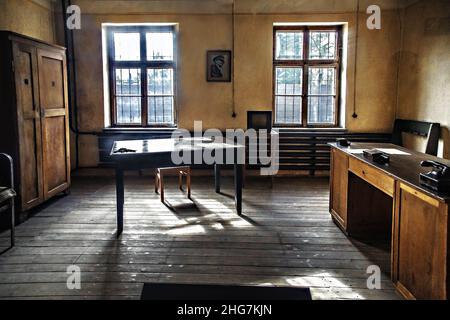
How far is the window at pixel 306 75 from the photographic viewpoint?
21.9ft

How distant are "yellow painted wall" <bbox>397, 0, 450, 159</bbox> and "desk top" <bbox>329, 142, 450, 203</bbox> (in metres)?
1.64

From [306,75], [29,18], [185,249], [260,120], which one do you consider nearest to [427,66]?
[306,75]

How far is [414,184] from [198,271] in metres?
1.67

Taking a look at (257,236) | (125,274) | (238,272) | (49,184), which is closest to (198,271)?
(238,272)

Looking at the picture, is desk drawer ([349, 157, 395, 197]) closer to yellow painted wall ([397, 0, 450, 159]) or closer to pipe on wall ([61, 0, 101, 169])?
yellow painted wall ([397, 0, 450, 159])

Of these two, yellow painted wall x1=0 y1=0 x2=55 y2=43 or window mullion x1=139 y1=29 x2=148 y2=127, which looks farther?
window mullion x1=139 y1=29 x2=148 y2=127

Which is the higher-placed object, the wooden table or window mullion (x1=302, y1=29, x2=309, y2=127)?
window mullion (x1=302, y1=29, x2=309, y2=127)

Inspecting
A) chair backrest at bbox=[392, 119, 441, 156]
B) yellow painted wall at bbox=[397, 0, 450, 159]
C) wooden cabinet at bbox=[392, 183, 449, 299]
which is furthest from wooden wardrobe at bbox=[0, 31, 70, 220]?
yellow painted wall at bbox=[397, 0, 450, 159]

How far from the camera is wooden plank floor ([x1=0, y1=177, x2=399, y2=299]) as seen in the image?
2.89 meters

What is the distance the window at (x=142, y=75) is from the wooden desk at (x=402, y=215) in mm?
3644

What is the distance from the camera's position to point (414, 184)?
2.45m

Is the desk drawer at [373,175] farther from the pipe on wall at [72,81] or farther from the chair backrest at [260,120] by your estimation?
the pipe on wall at [72,81]
